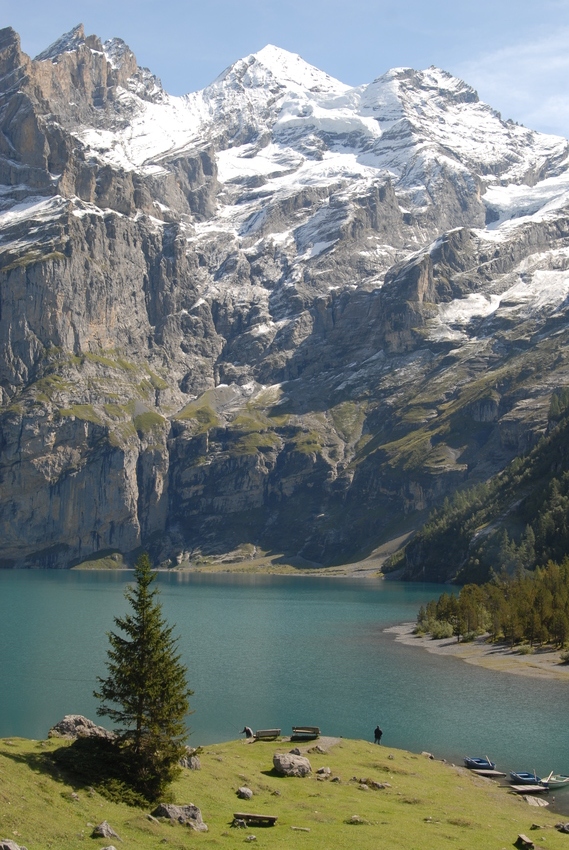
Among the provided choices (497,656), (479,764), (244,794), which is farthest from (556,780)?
(497,656)

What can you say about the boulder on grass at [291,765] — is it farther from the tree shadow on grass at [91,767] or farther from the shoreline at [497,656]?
the shoreline at [497,656]

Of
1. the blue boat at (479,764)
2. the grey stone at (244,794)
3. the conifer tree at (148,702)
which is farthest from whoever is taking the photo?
the blue boat at (479,764)

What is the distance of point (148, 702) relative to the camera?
4800cm

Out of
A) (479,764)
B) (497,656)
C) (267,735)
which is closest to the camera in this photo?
(479,764)

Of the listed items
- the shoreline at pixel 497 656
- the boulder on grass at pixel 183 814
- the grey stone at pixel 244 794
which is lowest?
the shoreline at pixel 497 656

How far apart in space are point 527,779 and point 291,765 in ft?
53.0

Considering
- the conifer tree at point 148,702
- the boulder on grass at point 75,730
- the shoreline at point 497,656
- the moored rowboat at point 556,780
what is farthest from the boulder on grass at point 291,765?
the shoreline at point 497,656

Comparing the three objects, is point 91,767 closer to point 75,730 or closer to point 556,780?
point 75,730

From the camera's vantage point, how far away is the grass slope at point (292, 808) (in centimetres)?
3872

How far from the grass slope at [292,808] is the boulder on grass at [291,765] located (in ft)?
2.32

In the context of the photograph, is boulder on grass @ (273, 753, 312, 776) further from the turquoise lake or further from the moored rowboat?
the turquoise lake

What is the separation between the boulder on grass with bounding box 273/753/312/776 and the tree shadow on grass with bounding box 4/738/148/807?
11965 millimetres

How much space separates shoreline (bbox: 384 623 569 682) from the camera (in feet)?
348

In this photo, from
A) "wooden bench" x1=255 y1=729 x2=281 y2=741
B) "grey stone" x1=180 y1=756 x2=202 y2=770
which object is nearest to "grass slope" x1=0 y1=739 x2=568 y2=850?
"grey stone" x1=180 y1=756 x2=202 y2=770
